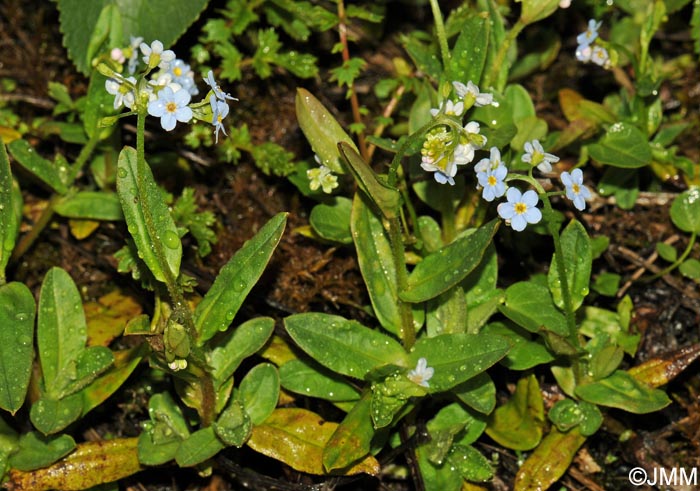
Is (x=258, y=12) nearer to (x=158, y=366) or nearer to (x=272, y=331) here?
(x=272, y=331)

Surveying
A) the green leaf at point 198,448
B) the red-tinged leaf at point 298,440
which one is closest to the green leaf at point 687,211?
the red-tinged leaf at point 298,440

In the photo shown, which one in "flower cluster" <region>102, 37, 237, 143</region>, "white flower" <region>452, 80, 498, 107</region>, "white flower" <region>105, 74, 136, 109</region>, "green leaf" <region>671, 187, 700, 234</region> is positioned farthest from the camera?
"green leaf" <region>671, 187, 700, 234</region>

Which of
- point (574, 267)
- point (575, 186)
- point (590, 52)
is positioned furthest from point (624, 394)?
point (590, 52)

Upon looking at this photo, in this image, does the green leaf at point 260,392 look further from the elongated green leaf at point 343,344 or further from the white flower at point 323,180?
the white flower at point 323,180

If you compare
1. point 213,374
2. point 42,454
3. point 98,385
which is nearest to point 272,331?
point 213,374

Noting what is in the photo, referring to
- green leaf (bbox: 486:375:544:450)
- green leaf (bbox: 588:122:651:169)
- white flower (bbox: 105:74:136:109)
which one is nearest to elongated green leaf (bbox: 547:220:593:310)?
green leaf (bbox: 486:375:544:450)

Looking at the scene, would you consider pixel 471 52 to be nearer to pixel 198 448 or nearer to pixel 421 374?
pixel 421 374

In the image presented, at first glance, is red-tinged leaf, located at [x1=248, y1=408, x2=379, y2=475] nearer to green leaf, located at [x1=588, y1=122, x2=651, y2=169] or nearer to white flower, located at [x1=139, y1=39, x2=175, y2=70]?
white flower, located at [x1=139, y1=39, x2=175, y2=70]
